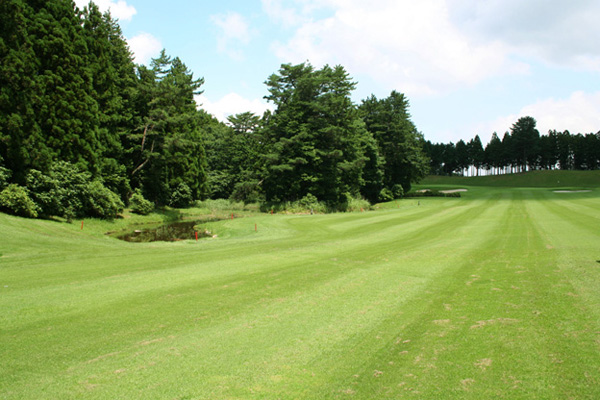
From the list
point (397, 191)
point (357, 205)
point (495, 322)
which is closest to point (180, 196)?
point (357, 205)

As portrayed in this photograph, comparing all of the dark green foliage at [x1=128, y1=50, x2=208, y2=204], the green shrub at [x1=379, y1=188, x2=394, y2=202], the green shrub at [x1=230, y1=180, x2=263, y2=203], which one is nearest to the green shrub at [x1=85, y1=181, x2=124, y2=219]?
the dark green foliage at [x1=128, y1=50, x2=208, y2=204]

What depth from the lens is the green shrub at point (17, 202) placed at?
74.0ft

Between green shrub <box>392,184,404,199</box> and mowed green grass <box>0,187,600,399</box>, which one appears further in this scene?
green shrub <box>392,184,404,199</box>

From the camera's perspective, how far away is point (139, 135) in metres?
39.8

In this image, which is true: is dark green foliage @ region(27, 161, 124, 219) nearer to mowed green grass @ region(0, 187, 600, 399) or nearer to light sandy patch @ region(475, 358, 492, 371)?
mowed green grass @ region(0, 187, 600, 399)

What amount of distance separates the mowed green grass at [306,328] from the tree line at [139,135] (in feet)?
59.4

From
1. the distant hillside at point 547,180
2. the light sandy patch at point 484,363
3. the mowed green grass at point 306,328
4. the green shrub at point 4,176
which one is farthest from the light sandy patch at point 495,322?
the distant hillside at point 547,180

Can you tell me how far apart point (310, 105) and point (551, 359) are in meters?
43.2

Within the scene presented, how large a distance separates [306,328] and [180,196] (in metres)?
43.3

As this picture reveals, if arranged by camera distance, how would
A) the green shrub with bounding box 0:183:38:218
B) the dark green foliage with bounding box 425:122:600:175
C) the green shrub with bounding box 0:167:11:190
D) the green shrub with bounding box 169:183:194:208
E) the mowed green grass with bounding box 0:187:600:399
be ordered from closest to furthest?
the mowed green grass with bounding box 0:187:600:399 < the green shrub with bounding box 0:183:38:218 < the green shrub with bounding box 0:167:11:190 < the green shrub with bounding box 169:183:194:208 < the dark green foliage with bounding box 425:122:600:175

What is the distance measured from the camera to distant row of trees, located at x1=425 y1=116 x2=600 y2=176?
113562mm

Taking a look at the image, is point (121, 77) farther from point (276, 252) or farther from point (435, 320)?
point (435, 320)

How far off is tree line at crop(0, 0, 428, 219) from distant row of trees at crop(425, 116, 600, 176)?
2875 inches

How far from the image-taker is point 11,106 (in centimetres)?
2402
